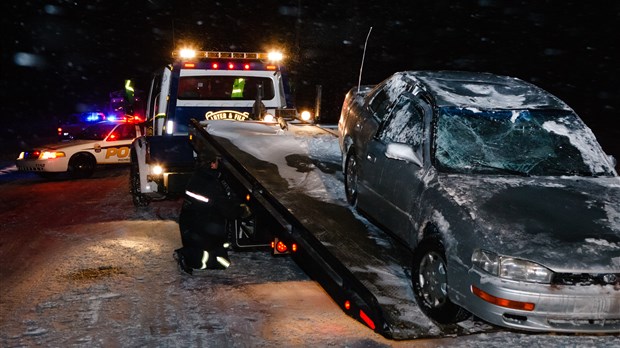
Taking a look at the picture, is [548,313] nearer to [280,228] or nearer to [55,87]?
[280,228]

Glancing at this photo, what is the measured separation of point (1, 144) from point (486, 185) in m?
23.1

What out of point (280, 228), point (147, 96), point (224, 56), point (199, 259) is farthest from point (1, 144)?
point (280, 228)

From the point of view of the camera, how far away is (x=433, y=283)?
198 inches

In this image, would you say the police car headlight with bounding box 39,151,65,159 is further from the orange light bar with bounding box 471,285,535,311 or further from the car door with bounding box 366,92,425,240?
the orange light bar with bounding box 471,285,535,311

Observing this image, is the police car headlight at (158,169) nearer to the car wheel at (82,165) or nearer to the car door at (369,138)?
the car door at (369,138)

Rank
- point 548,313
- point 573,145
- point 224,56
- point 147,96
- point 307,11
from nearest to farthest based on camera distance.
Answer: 1. point 548,313
2. point 573,145
3. point 224,56
4. point 147,96
5. point 307,11

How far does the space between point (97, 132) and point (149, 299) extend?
36.8 ft

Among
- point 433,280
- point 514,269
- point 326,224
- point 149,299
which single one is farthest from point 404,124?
point 149,299

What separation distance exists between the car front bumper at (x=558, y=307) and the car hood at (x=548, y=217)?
0.47 feet

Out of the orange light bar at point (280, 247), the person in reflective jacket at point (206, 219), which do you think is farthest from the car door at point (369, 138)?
the person in reflective jacket at point (206, 219)

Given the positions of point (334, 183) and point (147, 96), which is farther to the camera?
point (147, 96)

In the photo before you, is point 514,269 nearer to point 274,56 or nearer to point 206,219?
point 206,219

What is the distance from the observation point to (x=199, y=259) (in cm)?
763

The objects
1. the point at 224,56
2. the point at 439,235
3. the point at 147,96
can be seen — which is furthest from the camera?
the point at 147,96
